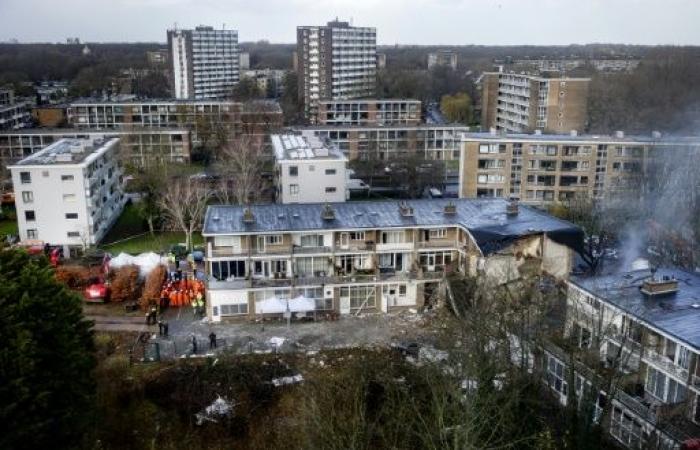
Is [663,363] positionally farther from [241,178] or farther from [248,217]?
[241,178]

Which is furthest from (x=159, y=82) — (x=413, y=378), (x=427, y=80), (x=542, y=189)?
(x=413, y=378)

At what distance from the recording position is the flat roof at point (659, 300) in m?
16.5

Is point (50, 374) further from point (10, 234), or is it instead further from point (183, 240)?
point (10, 234)

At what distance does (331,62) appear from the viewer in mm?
84438

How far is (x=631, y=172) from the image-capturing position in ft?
136

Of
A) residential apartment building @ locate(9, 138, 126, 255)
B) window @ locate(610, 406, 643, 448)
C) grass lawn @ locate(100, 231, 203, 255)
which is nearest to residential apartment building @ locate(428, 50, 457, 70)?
grass lawn @ locate(100, 231, 203, 255)

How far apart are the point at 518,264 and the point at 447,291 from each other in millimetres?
3048

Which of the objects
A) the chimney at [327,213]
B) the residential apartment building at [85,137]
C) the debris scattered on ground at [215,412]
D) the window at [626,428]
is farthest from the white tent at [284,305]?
the residential apartment building at [85,137]

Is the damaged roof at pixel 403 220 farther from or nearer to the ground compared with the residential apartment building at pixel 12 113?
nearer to the ground

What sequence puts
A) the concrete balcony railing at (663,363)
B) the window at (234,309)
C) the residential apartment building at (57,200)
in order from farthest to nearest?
the residential apartment building at (57,200) → the window at (234,309) → the concrete balcony railing at (663,363)

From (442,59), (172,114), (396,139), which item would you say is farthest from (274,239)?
(442,59)

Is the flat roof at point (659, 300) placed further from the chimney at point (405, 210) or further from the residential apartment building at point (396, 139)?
the residential apartment building at point (396, 139)

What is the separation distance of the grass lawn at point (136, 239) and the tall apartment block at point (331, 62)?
40.3 metres

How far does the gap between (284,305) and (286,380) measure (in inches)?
173
